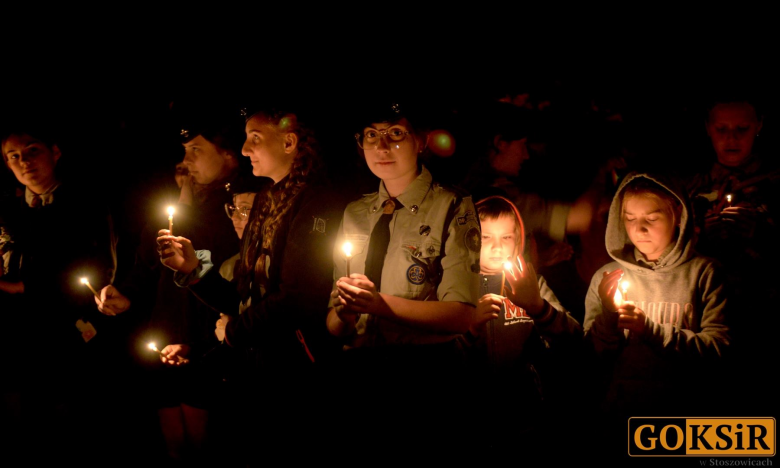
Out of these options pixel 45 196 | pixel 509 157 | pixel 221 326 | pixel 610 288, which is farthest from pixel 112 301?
pixel 610 288

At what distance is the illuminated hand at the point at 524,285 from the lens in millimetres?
2893

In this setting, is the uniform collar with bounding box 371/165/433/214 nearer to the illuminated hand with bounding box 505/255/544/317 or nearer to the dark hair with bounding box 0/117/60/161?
the illuminated hand with bounding box 505/255/544/317

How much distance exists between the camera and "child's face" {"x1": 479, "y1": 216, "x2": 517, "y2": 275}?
3.23 metres

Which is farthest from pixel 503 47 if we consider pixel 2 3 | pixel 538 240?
pixel 2 3

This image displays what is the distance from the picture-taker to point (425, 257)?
2.81 metres

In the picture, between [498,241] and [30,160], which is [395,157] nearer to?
[498,241]

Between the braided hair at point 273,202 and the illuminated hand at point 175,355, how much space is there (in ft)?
2.05

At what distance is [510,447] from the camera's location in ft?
11.2

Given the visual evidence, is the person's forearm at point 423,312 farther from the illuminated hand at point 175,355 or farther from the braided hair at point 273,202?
the illuminated hand at point 175,355

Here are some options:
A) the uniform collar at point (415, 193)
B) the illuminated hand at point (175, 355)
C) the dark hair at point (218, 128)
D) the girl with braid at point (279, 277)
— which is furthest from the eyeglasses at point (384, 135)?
the illuminated hand at point (175, 355)

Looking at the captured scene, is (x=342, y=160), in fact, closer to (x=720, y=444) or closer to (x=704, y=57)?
(x=704, y=57)

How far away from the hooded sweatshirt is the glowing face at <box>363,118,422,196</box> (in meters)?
1.25

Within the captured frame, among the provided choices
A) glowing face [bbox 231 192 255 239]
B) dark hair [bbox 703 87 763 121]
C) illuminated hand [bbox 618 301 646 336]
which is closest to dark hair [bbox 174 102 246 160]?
glowing face [bbox 231 192 255 239]

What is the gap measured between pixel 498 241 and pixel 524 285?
1.38ft
